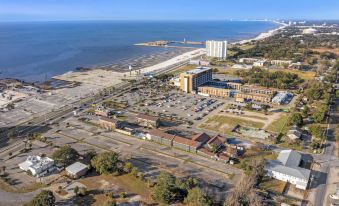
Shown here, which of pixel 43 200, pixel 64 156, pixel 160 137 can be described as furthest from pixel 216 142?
pixel 43 200

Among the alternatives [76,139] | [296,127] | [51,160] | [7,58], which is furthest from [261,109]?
[7,58]

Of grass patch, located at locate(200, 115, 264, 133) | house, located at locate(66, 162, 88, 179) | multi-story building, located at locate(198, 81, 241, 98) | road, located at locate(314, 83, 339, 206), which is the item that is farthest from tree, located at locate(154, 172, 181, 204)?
multi-story building, located at locate(198, 81, 241, 98)

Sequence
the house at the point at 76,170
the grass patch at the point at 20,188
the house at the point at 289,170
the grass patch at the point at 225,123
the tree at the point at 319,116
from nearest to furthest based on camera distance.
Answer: the grass patch at the point at 20,188 → the house at the point at 289,170 → the house at the point at 76,170 → the grass patch at the point at 225,123 → the tree at the point at 319,116

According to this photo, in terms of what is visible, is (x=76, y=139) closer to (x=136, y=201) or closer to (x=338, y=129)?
(x=136, y=201)

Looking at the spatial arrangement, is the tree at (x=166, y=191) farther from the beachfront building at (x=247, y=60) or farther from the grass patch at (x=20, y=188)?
the beachfront building at (x=247, y=60)

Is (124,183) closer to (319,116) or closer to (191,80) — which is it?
(319,116)

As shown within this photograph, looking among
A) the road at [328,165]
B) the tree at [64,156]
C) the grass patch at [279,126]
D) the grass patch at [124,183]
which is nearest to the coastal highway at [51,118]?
the tree at [64,156]

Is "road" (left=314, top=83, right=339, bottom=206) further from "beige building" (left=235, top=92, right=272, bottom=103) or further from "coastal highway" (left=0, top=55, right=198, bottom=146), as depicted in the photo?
"coastal highway" (left=0, top=55, right=198, bottom=146)
